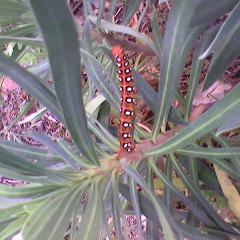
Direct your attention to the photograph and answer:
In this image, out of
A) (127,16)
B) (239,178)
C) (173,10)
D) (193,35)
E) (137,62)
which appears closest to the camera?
(173,10)

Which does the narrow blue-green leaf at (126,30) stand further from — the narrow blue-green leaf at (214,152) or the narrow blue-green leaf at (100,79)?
the narrow blue-green leaf at (214,152)

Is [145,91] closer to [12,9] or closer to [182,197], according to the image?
[182,197]

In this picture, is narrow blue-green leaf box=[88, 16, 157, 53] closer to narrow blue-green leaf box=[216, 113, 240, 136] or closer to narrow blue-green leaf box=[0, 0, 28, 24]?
narrow blue-green leaf box=[0, 0, 28, 24]

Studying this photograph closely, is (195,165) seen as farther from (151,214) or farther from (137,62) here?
(137,62)

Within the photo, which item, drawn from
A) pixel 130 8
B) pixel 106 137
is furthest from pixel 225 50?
pixel 130 8

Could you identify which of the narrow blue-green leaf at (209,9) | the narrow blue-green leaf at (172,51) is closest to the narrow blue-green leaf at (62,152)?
the narrow blue-green leaf at (172,51)

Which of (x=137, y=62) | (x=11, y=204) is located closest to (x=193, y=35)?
(x=11, y=204)
